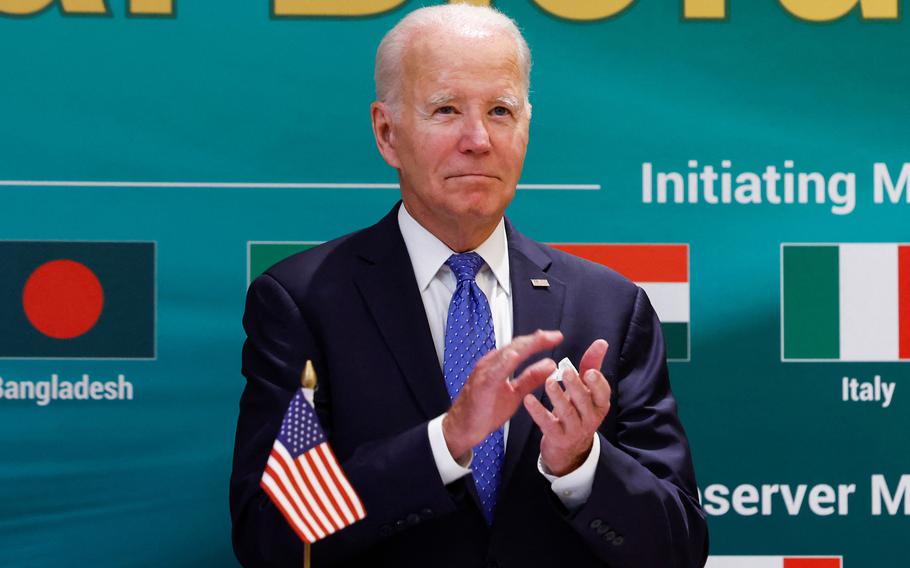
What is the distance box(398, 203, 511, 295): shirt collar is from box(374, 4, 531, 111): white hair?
0.24 meters

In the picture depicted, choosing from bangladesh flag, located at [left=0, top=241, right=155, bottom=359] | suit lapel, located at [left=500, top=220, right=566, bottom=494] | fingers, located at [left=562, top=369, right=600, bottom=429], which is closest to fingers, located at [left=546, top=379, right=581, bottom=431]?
fingers, located at [left=562, top=369, right=600, bottom=429]

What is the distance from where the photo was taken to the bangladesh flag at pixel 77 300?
114 inches

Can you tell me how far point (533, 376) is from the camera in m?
1.67

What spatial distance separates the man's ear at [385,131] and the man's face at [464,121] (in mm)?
64

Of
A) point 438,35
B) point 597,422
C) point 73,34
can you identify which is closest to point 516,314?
point 597,422

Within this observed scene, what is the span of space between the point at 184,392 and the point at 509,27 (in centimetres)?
138

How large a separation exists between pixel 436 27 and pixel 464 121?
0.18 m

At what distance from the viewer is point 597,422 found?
1.73 meters

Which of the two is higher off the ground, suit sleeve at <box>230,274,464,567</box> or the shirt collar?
the shirt collar

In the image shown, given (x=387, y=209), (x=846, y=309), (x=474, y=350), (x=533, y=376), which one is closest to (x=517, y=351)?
(x=533, y=376)

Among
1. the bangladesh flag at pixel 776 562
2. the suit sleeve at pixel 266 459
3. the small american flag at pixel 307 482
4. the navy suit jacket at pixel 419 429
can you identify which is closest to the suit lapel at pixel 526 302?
the navy suit jacket at pixel 419 429

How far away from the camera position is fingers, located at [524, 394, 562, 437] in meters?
1.69

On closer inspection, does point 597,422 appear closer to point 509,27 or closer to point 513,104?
point 513,104

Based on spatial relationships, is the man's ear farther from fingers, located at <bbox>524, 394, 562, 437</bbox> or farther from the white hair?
fingers, located at <bbox>524, 394, 562, 437</bbox>
